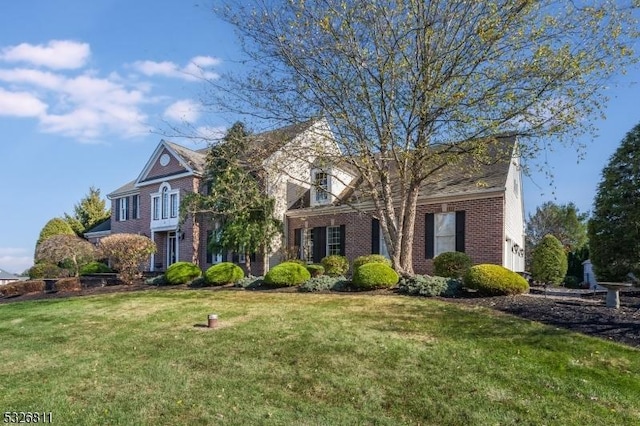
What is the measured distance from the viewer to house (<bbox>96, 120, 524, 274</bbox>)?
48.9 feet

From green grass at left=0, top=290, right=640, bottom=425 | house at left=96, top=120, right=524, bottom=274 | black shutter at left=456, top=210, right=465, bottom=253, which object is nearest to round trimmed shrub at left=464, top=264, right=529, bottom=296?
green grass at left=0, top=290, right=640, bottom=425

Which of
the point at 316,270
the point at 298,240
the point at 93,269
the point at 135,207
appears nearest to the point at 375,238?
the point at 316,270

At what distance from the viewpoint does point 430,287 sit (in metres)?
11.4

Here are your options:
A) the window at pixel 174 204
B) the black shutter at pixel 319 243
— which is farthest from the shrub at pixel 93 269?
the black shutter at pixel 319 243

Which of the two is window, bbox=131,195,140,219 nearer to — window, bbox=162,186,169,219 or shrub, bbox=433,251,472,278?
window, bbox=162,186,169,219

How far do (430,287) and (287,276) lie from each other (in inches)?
185

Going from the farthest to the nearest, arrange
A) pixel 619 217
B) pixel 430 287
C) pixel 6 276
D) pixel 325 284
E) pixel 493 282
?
pixel 6 276 → pixel 619 217 → pixel 325 284 → pixel 430 287 → pixel 493 282

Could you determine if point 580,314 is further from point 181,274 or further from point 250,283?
point 181,274

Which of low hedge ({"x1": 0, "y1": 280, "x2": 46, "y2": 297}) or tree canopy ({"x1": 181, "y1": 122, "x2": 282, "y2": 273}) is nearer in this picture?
tree canopy ({"x1": 181, "y1": 122, "x2": 282, "y2": 273})

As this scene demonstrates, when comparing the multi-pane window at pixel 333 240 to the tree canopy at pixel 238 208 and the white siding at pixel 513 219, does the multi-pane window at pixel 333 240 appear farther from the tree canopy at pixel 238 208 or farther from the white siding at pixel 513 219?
the white siding at pixel 513 219

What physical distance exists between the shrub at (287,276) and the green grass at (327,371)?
431 centimetres

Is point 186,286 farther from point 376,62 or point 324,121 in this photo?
point 376,62

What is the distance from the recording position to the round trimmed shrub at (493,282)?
10.7 meters

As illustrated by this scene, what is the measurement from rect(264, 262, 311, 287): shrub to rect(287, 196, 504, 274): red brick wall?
188 inches
